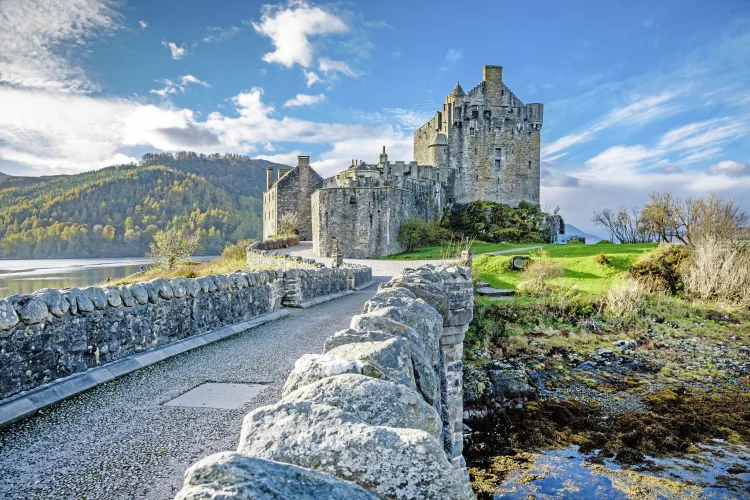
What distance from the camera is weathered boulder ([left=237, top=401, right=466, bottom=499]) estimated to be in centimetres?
165

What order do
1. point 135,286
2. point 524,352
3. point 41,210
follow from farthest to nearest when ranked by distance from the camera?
point 41,210 → point 524,352 → point 135,286

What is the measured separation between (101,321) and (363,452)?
17.6 feet

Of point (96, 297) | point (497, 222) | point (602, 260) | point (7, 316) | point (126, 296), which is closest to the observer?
point (7, 316)

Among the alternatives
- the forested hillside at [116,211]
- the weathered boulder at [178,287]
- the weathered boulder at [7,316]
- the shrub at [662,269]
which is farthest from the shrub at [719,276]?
the forested hillside at [116,211]

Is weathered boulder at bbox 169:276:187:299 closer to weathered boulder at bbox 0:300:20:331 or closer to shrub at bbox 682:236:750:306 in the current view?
weathered boulder at bbox 0:300:20:331

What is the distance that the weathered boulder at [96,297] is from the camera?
5867mm

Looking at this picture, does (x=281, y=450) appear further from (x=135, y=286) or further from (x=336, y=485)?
(x=135, y=286)

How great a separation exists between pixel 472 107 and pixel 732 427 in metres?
42.1

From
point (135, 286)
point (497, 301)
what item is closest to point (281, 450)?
point (135, 286)

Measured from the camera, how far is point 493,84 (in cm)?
4850

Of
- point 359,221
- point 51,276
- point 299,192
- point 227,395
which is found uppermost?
point 299,192

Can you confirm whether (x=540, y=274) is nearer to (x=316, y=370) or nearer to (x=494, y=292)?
(x=494, y=292)

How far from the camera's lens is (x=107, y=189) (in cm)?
10906

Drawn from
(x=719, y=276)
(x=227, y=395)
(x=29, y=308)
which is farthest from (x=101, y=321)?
(x=719, y=276)
